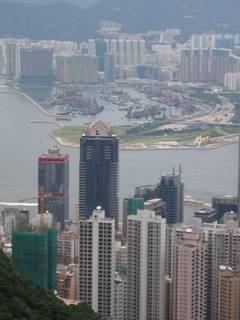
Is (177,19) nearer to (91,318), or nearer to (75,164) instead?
(75,164)

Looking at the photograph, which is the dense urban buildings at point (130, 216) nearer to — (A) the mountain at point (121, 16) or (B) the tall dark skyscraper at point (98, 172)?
(B) the tall dark skyscraper at point (98, 172)

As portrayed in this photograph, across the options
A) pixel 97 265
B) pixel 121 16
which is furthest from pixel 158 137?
pixel 121 16

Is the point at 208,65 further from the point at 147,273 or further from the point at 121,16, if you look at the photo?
the point at 147,273

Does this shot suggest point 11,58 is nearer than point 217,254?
No

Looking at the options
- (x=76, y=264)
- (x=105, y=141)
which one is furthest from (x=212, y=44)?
(x=76, y=264)

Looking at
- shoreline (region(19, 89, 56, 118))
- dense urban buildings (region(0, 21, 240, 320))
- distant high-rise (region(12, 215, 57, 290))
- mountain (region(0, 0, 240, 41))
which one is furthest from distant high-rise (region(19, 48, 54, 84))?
distant high-rise (region(12, 215, 57, 290))

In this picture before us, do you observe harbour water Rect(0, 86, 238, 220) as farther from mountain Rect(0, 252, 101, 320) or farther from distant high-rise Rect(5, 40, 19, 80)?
mountain Rect(0, 252, 101, 320)
